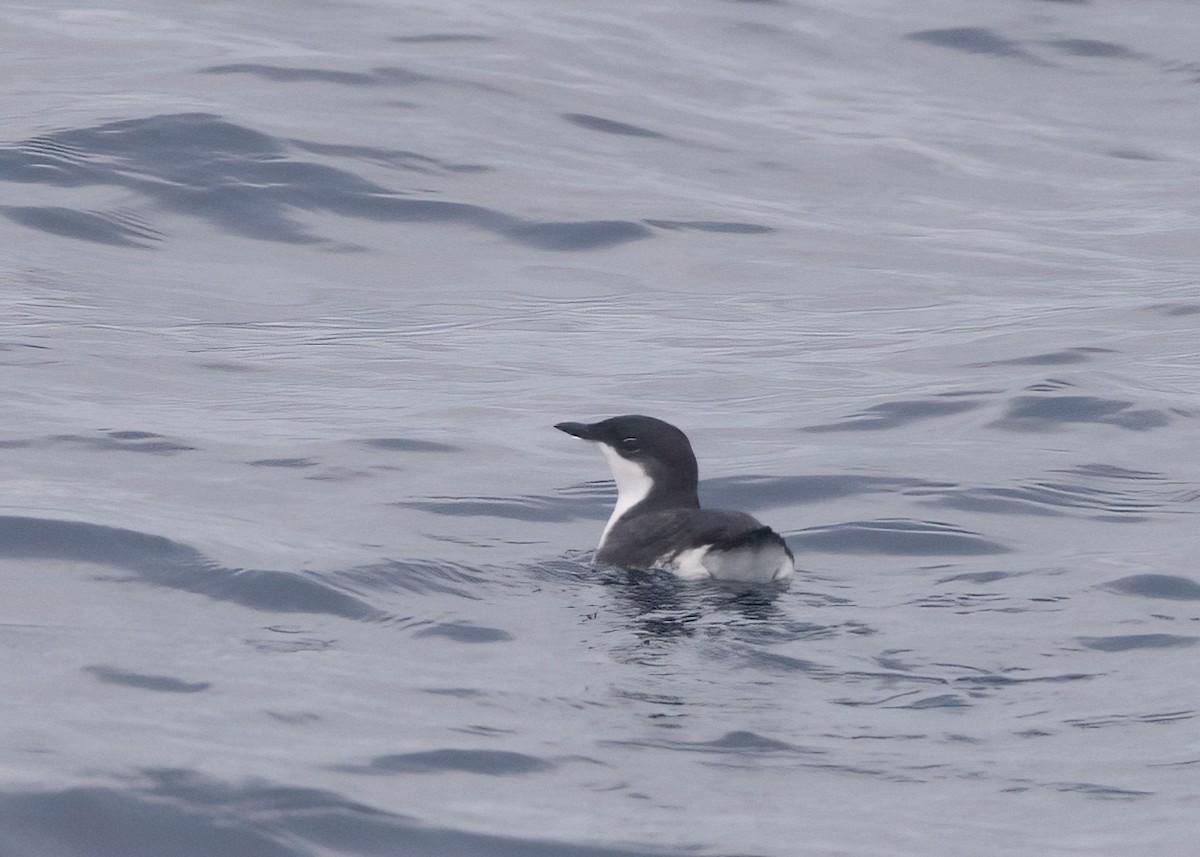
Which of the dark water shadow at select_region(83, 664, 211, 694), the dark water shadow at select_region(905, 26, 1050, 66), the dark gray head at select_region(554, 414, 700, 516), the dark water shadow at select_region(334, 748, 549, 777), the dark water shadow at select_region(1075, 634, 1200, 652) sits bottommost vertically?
the dark water shadow at select_region(1075, 634, 1200, 652)

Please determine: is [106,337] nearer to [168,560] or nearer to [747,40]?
[168,560]

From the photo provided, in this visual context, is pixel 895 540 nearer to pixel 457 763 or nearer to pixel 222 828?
pixel 457 763

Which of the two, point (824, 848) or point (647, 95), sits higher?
point (647, 95)

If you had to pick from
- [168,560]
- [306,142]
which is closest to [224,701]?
[168,560]

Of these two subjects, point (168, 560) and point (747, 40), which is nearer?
point (168, 560)

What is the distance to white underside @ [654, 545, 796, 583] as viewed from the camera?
7625 mm

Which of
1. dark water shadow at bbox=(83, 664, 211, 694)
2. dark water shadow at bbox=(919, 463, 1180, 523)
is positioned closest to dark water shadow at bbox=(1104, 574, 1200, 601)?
dark water shadow at bbox=(919, 463, 1180, 523)

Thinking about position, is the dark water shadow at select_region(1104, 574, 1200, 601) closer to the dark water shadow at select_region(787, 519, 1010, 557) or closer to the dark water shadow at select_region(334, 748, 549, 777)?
the dark water shadow at select_region(787, 519, 1010, 557)

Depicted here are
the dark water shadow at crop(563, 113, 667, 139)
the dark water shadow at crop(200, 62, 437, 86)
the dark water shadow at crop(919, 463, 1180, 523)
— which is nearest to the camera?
the dark water shadow at crop(919, 463, 1180, 523)

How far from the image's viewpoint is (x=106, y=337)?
11930 millimetres

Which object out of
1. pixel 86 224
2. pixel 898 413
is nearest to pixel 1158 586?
pixel 898 413

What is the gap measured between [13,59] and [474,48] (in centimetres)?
499

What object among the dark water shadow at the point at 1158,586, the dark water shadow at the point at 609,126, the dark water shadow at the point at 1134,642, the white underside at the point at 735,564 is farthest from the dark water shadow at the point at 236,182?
the dark water shadow at the point at 1134,642

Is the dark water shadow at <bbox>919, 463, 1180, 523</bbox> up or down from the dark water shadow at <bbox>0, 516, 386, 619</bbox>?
down
